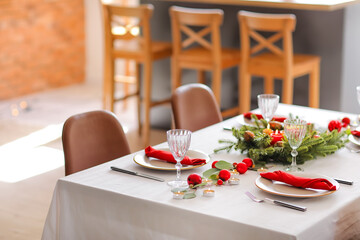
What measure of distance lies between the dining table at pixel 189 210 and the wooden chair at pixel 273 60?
1767 millimetres

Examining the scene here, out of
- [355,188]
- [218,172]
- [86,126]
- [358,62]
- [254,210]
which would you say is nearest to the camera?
[254,210]

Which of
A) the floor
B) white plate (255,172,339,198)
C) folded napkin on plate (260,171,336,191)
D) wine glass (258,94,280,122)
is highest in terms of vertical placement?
wine glass (258,94,280,122)

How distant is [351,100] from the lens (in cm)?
433

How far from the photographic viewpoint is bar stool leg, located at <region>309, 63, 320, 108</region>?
166 inches

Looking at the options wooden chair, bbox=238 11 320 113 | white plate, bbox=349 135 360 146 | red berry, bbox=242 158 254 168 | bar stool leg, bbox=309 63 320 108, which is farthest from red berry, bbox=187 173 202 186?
bar stool leg, bbox=309 63 320 108

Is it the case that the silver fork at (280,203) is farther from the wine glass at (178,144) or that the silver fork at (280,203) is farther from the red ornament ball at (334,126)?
the red ornament ball at (334,126)

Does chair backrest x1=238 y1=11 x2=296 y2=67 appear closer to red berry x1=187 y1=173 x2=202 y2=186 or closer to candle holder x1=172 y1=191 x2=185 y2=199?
red berry x1=187 y1=173 x2=202 y2=186

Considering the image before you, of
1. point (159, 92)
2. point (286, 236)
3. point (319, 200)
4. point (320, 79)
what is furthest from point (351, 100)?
point (286, 236)

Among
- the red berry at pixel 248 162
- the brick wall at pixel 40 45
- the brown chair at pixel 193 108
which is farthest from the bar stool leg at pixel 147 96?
the red berry at pixel 248 162

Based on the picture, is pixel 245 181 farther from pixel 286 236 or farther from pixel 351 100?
pixel 351 100

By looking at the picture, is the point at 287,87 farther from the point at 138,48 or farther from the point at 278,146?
the point at 278,146

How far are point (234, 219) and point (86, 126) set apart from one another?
0.94 metres

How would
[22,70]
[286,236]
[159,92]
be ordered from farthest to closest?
[22,70] < [159,92] < [286,236]

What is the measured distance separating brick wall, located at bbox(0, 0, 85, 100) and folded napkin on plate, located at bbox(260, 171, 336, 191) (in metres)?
4.44
